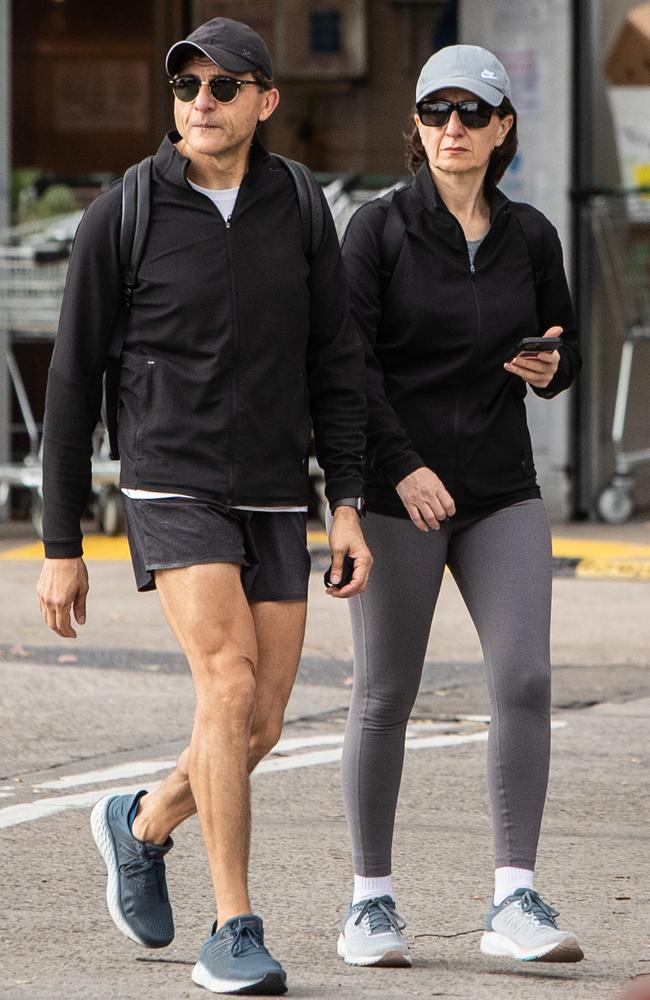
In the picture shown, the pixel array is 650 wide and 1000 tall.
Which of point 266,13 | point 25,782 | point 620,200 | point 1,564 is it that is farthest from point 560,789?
point 266,13

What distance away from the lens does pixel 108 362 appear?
484 centimetres

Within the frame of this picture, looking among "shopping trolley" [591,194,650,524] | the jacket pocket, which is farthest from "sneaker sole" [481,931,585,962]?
Result: "shopping trolley" [591,194,650,524]

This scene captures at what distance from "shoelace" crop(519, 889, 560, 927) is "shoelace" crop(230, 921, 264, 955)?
647 millimetres

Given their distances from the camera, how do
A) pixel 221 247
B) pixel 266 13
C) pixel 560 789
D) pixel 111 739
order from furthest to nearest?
pixel 266 13 < pixel 111 739 < pixel 560 789 < pixel 221 247

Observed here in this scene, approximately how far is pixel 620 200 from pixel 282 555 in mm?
10206

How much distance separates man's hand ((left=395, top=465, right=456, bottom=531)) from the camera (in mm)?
4887

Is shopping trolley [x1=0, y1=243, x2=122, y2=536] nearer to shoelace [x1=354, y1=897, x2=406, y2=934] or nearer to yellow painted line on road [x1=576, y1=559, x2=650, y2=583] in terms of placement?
yellow painted line on road [x1=576, y1=559, x2=650, y2=583]

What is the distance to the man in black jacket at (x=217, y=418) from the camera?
15.3 feet

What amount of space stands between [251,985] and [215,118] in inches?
69.8

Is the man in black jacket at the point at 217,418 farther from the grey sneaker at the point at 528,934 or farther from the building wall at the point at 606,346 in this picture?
the building wall at the point at 606,346

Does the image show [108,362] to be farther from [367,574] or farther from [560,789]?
[560,789]

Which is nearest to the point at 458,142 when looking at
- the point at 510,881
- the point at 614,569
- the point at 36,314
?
the point at 510,881

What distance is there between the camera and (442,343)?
16.5 ft

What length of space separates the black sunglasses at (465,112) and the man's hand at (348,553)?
93 cm
